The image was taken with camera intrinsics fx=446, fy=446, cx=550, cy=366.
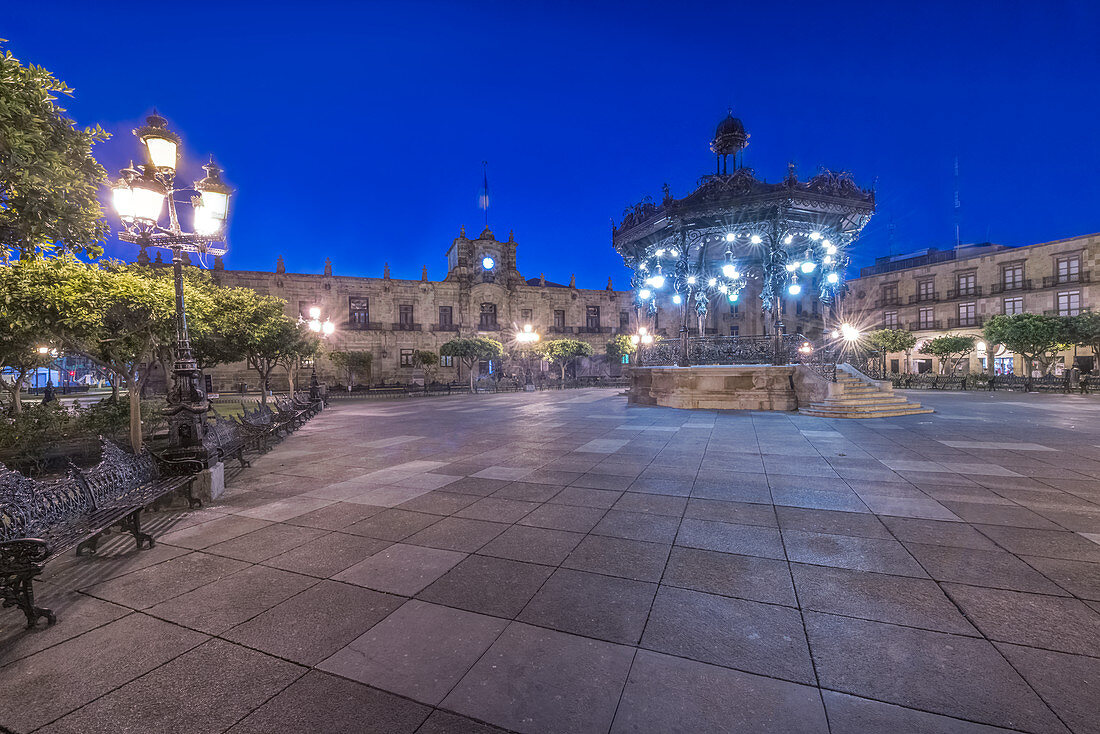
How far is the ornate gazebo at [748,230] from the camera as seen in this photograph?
1542cm

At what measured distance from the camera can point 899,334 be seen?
30.7 meters

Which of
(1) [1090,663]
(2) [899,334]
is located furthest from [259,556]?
(2) [899,334]

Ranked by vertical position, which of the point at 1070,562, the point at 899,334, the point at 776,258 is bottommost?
the point at 1070,562

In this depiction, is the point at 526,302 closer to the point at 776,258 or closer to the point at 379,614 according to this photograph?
the point at 776,258

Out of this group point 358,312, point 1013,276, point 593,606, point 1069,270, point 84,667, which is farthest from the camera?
point 358,312

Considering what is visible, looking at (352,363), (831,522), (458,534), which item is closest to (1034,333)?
(831,522)

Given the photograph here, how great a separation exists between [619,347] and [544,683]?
4105 cm

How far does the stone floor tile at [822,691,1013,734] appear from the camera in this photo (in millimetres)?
1984

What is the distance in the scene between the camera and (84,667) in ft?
8.36

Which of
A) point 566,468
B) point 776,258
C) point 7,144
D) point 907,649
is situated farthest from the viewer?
point 776,258

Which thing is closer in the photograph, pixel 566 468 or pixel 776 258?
pixel 566 468

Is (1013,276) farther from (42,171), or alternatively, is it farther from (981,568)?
(42,171)

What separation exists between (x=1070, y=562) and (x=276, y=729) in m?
5.70

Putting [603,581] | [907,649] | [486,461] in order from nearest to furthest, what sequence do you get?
1. [907,649]
2. [603,581]
3. [486,461]
